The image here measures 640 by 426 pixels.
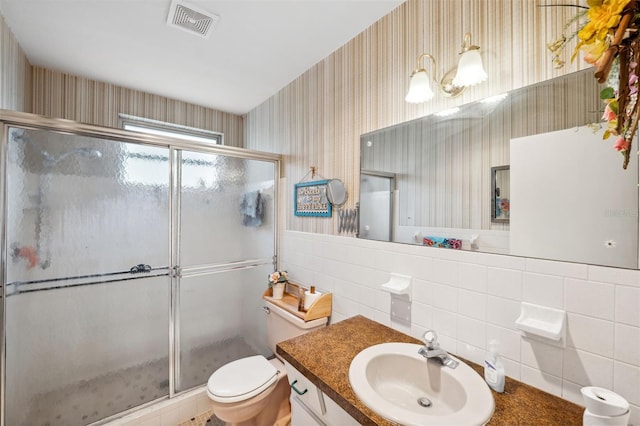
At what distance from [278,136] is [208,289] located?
1399 mm

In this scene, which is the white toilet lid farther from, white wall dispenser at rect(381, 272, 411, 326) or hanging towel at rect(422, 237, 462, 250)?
hanging towel at rect(422, 237, 462, 250)

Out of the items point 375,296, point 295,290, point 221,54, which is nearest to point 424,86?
point 375,296

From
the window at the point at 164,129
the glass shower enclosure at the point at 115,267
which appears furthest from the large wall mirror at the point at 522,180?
the window at the point at 164,129

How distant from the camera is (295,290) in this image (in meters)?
2.04

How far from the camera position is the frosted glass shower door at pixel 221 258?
187 cm

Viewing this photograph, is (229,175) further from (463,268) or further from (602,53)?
(602,53)

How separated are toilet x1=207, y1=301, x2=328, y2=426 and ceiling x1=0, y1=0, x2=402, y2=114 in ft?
5.80

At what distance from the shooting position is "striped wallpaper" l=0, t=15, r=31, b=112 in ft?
4.87

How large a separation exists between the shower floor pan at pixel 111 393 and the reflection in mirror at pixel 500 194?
2031 millimetres

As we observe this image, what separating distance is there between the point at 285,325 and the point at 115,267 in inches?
44.6

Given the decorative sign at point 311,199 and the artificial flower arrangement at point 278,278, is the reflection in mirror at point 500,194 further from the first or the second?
the artificial flower arrangement at point 278,278

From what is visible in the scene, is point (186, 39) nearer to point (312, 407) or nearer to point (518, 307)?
point (312, 407)

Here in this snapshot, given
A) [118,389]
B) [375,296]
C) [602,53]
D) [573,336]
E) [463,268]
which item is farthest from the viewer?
[118,389]

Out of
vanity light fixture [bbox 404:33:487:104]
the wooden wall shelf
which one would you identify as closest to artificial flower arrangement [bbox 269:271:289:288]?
the wooden wall shelf
